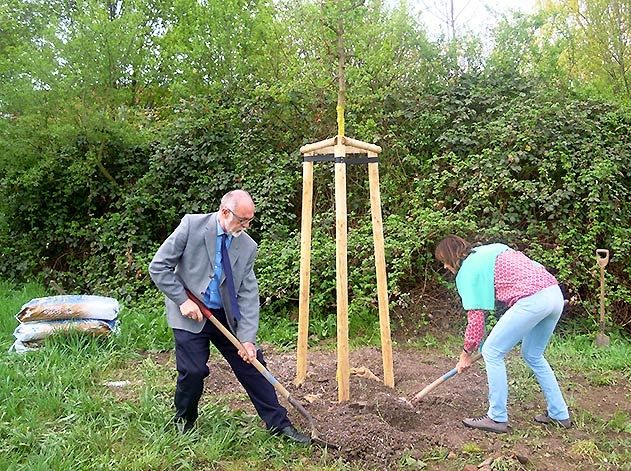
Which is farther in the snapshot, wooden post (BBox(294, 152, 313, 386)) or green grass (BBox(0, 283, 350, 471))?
wooden post (BBox(294, 152, 313, 386))

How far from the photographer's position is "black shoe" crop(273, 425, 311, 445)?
3814 millimetres

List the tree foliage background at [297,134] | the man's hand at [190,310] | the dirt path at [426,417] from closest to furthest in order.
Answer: the man's hand at [190,310]
the dirt path at [426,417]
the tree foliage background at [297,134]

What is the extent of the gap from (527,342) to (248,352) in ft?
6.16

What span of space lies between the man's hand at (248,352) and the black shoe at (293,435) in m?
0.51

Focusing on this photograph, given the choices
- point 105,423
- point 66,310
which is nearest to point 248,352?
point 105,423

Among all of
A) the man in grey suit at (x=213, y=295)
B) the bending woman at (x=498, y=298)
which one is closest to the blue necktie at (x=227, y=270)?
the man in grey suit at (x=213, y=295)

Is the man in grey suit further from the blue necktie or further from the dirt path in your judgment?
the dirt path

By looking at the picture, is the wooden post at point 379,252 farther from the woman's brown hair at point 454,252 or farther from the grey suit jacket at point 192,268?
the grey suit jacket at point 192,268

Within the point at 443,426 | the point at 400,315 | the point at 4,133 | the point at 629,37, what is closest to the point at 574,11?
the point at 629,37

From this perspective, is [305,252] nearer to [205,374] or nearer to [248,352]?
[248,352]

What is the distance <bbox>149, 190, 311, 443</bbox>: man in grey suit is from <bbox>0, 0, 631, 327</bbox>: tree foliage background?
2.73 m

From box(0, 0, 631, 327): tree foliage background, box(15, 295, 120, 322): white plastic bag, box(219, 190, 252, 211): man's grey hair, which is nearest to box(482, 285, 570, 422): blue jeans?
box(219, 190, 252, 211): man's grey hair

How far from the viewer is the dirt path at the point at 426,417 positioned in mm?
3658

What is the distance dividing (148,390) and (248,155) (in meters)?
4.39
